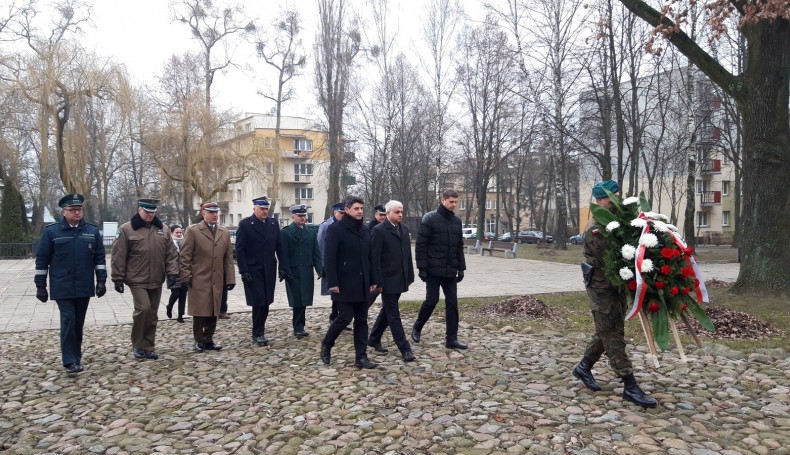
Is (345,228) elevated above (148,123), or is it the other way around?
(148,123)

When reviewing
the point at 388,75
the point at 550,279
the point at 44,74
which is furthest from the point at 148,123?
the point at 550,279

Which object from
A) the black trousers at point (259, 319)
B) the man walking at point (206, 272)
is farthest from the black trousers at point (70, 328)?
the black trousers at point (259, 319)

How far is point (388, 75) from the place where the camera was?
38938 mm

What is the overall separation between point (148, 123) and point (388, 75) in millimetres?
14675

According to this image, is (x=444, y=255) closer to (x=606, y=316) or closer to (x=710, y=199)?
(x=606, y=316)

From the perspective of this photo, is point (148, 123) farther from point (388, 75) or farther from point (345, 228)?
point (345, 228)

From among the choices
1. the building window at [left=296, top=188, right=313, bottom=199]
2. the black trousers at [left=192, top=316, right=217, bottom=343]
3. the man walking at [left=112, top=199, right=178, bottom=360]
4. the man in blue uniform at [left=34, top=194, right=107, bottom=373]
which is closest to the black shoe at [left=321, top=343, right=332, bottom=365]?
the black trousers at [left=192, top=316, right=217, bottom=343]

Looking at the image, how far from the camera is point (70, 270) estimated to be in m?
6.98

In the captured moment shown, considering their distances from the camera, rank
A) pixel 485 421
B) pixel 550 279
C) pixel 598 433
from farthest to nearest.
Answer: pixel 550 279 → pixel 485 421 → pixel 598 433

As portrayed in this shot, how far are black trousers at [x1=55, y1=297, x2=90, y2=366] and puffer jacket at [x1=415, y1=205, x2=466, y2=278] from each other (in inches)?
158

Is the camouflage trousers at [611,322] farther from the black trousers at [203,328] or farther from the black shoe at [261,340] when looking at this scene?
the black trousers at [203,328]

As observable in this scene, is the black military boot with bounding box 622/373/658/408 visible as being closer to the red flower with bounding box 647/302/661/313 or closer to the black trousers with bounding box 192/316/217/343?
the red flower with bounding box 647/302/661/313


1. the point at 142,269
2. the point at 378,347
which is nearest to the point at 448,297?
the point at 378,347

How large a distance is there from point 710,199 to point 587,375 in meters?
58.7
